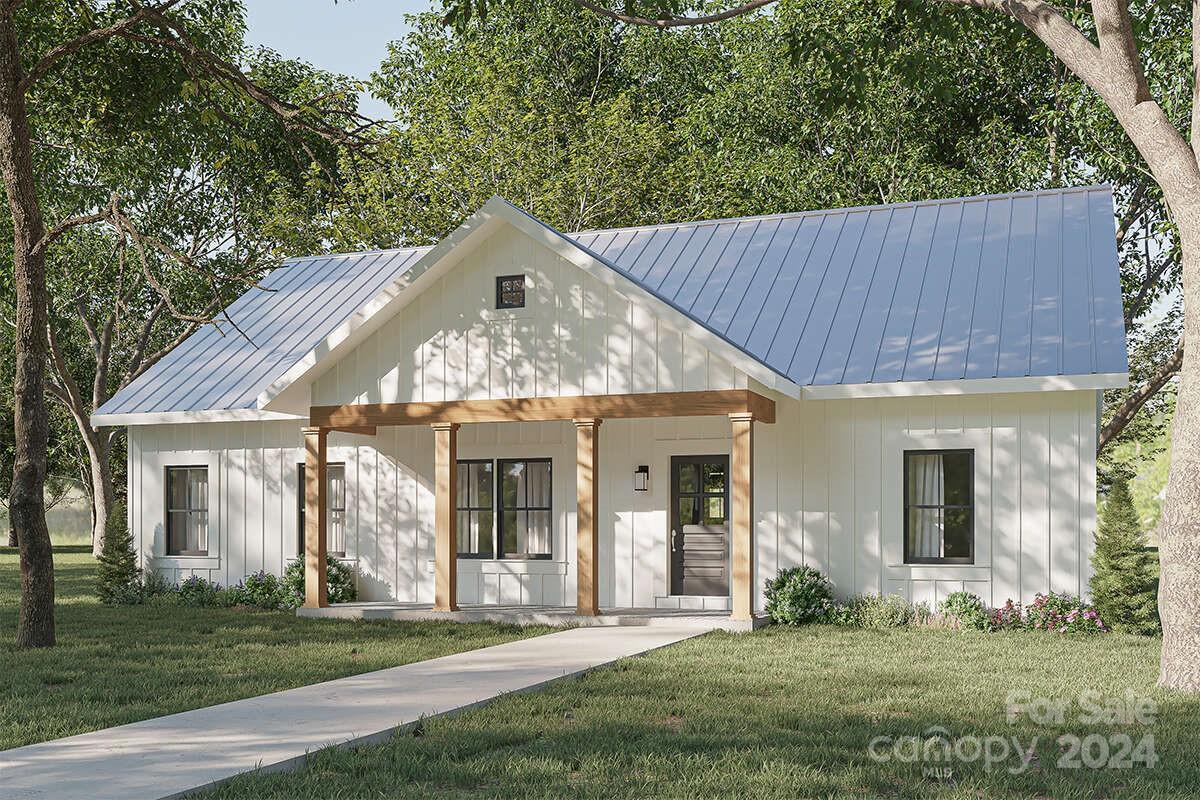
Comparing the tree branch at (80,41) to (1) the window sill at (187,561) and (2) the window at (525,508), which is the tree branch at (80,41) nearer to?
(2) the window at (525,508)

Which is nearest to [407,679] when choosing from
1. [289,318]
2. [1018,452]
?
[1018,452]

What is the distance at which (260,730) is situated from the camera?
8.02m

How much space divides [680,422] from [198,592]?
7.92 metres

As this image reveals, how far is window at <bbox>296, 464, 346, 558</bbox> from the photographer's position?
18.0m

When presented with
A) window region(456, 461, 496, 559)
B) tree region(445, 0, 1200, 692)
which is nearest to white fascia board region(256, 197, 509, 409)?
window region(456, 461, 496, 559)

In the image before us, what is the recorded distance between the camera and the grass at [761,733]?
6.51 metres

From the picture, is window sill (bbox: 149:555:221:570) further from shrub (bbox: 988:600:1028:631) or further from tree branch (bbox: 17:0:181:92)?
shrub (bbox: 988:600:1028:631)

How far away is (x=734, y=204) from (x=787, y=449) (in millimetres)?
15706

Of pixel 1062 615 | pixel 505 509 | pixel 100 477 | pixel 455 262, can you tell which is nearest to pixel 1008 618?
pixel 1062 615

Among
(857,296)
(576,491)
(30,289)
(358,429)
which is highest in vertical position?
(857,296)

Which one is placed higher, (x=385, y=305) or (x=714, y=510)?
(x=385, y=305)

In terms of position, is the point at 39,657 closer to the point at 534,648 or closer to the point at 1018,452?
the point at 534,648

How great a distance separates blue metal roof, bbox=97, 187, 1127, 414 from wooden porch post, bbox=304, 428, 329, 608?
2.33m

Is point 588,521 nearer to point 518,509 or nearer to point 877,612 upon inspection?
point 518,509
